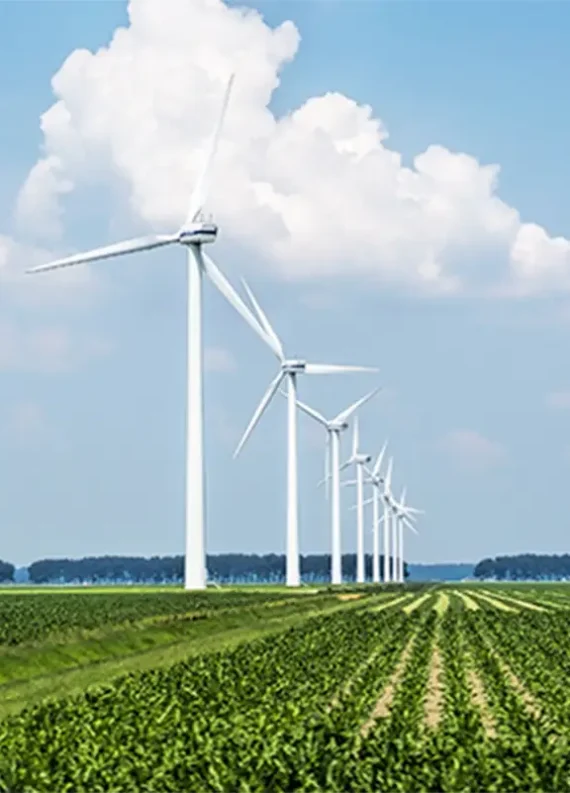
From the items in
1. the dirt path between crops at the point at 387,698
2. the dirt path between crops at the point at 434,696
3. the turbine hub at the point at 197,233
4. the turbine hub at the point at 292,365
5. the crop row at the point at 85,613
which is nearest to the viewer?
the dirt path between crops at the point at 387,698

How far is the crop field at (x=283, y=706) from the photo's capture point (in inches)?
949

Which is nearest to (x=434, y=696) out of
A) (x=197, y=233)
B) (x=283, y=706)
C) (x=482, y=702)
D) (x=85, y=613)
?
(x=482, y=702)

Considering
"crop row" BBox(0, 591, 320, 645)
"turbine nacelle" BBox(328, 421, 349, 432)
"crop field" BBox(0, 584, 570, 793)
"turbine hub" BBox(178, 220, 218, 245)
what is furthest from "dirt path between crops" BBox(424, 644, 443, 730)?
"turbine nacelle" BBox(328, 421, 349, 432)

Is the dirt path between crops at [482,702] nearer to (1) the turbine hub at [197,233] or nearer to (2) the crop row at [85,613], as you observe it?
(2) the crop row at [85,613]

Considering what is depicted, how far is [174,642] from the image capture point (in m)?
64.6

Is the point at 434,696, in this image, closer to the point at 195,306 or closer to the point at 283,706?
the point at 283,706

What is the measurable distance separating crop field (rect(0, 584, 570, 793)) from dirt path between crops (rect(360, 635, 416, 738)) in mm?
87

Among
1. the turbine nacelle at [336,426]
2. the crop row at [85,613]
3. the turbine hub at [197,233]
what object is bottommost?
the crop row at [85,613]

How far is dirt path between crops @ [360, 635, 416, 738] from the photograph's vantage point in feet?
105

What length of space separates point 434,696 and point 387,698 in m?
1.29

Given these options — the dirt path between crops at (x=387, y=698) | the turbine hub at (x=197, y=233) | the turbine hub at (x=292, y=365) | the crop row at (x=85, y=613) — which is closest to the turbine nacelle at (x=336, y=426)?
the turbine hub at (x=292, y=365)

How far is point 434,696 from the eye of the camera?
39156mm

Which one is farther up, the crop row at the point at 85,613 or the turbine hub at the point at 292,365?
the turbine hub at the point at 292,365

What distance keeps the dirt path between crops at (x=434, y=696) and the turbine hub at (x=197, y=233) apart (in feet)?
151
